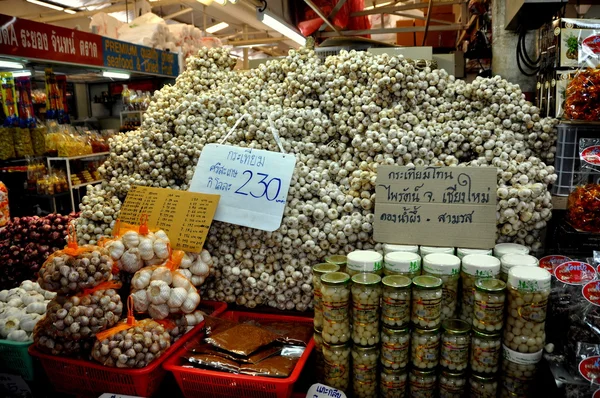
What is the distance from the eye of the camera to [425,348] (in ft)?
4.27

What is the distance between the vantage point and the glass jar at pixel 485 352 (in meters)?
1.28

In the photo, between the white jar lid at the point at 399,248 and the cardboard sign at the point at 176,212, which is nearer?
the white jar lid at the point at 399,248

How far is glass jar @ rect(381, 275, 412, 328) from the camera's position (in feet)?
4.15

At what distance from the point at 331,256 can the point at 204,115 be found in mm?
1016

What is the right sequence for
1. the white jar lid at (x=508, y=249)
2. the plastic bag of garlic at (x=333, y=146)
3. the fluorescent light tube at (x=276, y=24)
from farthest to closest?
the fluorescent light tube at (x=276, y=24)
the plastic bag of garlic at (x=333, y=146)
the white jar lid at (x=508, y=249)

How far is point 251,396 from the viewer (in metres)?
1.34

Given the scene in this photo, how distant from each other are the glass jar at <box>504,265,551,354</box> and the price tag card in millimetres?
873

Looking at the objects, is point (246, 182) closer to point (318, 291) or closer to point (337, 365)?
point (318, 291)

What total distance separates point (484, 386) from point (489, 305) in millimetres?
264

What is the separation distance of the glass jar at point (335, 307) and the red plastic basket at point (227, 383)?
15 centimetres

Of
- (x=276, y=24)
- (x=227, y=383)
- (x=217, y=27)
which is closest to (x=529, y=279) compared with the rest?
(x=227, y=383)

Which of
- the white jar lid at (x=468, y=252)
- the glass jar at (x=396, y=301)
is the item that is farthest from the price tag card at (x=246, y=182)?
the white jar lid at (x=468, y=252)

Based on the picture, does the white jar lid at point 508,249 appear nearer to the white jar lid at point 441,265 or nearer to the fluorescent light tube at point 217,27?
the white jar lid at point 441,265

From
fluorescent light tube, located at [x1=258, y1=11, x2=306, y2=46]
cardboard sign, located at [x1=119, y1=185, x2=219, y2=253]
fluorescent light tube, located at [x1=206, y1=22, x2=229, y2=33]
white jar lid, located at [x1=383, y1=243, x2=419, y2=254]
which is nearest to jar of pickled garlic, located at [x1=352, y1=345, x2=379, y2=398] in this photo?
white jar lid, located at [x1=383, y1=243, x2=419, y2=254]
